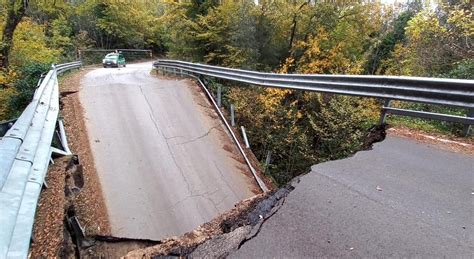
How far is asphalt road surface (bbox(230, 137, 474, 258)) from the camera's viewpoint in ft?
8.27

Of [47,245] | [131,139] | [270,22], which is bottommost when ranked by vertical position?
[131,139]

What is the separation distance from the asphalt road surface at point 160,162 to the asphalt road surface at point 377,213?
3047mm

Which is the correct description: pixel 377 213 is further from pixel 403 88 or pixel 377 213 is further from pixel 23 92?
pixel 23 92

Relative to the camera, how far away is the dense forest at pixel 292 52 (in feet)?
32.3

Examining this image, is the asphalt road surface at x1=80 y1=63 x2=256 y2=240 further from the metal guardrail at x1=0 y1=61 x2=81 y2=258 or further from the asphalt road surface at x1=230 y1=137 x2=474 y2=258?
the asphalt road surface at x1=230 y1=137 x2=474 y2=258

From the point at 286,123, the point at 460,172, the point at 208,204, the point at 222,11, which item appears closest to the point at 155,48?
the point at 222,11

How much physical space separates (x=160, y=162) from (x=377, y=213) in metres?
5.17

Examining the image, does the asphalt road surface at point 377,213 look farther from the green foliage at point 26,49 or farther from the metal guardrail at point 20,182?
the green foliage at point 26,49

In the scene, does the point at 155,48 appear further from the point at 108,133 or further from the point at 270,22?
the point at 108,133

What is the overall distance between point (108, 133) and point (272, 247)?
6481 millimetres

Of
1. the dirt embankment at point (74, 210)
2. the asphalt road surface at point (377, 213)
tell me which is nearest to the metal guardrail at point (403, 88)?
the asphalt road surface at point (377, 213)

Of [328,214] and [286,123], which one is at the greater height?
[328,214]

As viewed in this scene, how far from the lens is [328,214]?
300cm

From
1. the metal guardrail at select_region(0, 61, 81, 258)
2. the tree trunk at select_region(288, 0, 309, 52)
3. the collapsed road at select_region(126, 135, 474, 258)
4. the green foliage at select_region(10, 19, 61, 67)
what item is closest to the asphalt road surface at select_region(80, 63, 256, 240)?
the metal guardrail at select_region(0, 61, 81, 258)
